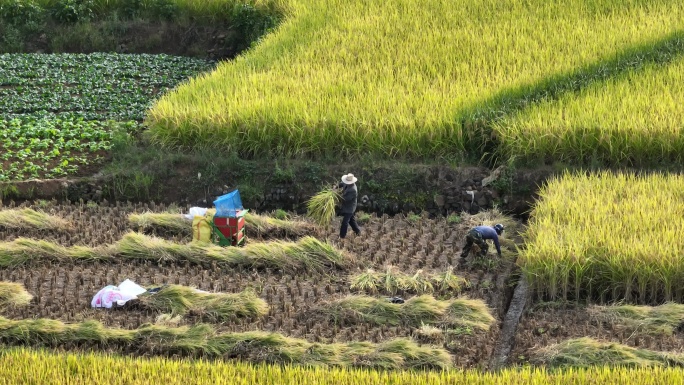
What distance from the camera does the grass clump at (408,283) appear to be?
852cm

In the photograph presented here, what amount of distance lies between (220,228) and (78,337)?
2.02m

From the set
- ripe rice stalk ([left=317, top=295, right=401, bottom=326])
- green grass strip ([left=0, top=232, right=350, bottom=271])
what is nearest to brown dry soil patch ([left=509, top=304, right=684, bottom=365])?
ripe rice stalk ([left=317, top=295, right=401, bottom=326])

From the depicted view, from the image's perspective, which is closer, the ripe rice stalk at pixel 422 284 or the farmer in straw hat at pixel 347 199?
the ripe rice stalk at pixel 422 284

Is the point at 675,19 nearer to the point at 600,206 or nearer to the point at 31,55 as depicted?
the point at 600,206

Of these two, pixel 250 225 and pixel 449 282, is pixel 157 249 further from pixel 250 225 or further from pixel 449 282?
pixel 449 282

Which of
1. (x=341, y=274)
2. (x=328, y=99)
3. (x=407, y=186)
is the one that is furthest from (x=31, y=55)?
(x=341, y=274)

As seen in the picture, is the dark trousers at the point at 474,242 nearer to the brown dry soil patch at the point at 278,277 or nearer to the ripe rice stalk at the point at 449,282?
the brown dry soil patch at the point at 278,277

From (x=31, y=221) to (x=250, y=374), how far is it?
3.68m

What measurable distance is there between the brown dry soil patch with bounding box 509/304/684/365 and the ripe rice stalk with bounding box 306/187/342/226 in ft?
7.42

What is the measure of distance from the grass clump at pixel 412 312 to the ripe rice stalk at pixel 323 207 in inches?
71.7

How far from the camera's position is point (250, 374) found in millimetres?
6922

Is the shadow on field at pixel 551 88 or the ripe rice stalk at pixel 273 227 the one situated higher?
the shadow on field at pixel 551 88

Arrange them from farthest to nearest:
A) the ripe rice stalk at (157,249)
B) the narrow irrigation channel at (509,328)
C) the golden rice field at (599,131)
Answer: the golden rice field at (599,131) < the ripe rice stalk at (157,249) < the narrow irrigation channel at (509,328)

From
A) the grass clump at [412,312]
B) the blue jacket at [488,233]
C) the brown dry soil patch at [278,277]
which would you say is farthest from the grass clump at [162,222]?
the blue jacket at [488,233]
